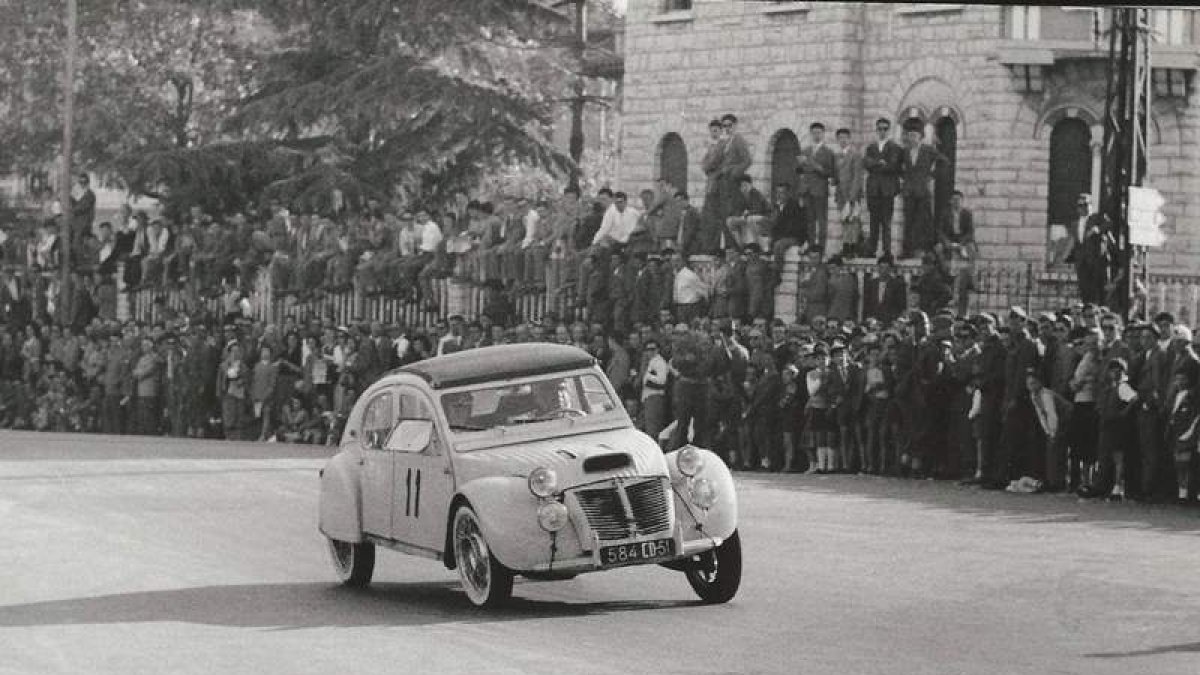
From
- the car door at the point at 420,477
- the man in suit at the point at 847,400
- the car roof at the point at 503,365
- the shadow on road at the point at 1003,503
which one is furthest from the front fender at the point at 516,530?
the man in suit at the point at 847,400

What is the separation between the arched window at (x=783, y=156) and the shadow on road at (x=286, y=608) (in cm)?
2552

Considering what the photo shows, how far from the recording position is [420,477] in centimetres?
1691

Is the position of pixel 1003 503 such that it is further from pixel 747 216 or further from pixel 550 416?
pixel 747 216

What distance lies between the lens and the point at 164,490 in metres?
26.6

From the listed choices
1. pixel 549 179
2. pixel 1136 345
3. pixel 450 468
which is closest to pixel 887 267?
pixel 1136 345

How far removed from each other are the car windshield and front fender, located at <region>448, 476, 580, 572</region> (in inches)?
44.6

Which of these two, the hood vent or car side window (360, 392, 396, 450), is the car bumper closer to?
the hood vent

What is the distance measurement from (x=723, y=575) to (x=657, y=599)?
60cm

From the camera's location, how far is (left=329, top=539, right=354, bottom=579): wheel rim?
59.0ft

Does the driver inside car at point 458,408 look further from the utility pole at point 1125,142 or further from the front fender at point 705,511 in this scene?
the utility pole at point 1125,142

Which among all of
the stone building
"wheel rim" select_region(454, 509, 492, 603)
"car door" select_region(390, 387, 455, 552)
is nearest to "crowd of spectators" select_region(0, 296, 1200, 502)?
the stone building

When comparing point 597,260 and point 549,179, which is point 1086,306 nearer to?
point 597,260

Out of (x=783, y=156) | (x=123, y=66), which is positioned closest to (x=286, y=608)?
(x=783, y=156)

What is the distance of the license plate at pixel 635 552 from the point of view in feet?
51.4
